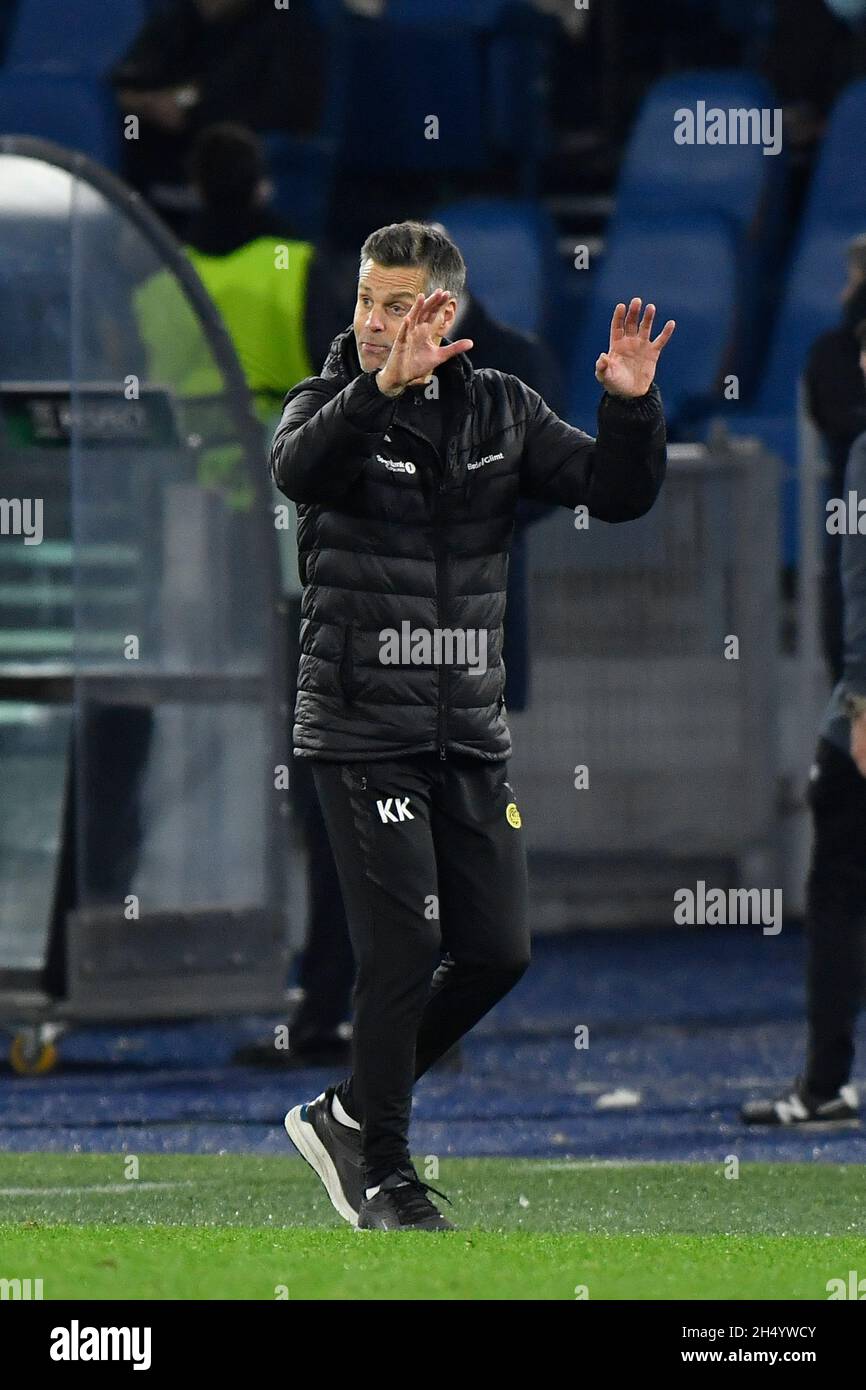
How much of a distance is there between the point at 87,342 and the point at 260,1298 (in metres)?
5.01

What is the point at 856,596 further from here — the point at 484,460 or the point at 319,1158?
the point at 319,1158

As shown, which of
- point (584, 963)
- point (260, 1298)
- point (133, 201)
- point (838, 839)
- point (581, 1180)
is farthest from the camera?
point (584, 963)

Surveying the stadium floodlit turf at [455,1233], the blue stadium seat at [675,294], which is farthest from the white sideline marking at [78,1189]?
the blue stadium seat at [675,294]

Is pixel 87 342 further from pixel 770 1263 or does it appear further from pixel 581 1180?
pixel 770 1263

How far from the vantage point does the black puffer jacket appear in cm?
510

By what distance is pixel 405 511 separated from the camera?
5113mm

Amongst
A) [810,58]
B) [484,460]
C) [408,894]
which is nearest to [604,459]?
[484,460]

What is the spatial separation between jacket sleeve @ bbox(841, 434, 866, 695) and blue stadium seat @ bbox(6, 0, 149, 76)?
9341mm

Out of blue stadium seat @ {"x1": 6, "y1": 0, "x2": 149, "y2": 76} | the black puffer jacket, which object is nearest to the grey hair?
the black puffer jacket

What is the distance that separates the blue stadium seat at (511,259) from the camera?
1442 cm

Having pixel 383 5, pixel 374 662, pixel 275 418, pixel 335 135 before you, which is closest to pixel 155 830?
pixel 275 418

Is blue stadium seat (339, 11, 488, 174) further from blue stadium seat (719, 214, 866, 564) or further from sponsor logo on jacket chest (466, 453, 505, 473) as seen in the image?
sponsor logo on jacket chest (466, 453, 505, 473)

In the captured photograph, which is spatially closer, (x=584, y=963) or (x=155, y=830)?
(x=155, y=830)

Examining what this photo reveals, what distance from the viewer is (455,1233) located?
16.2 ft
